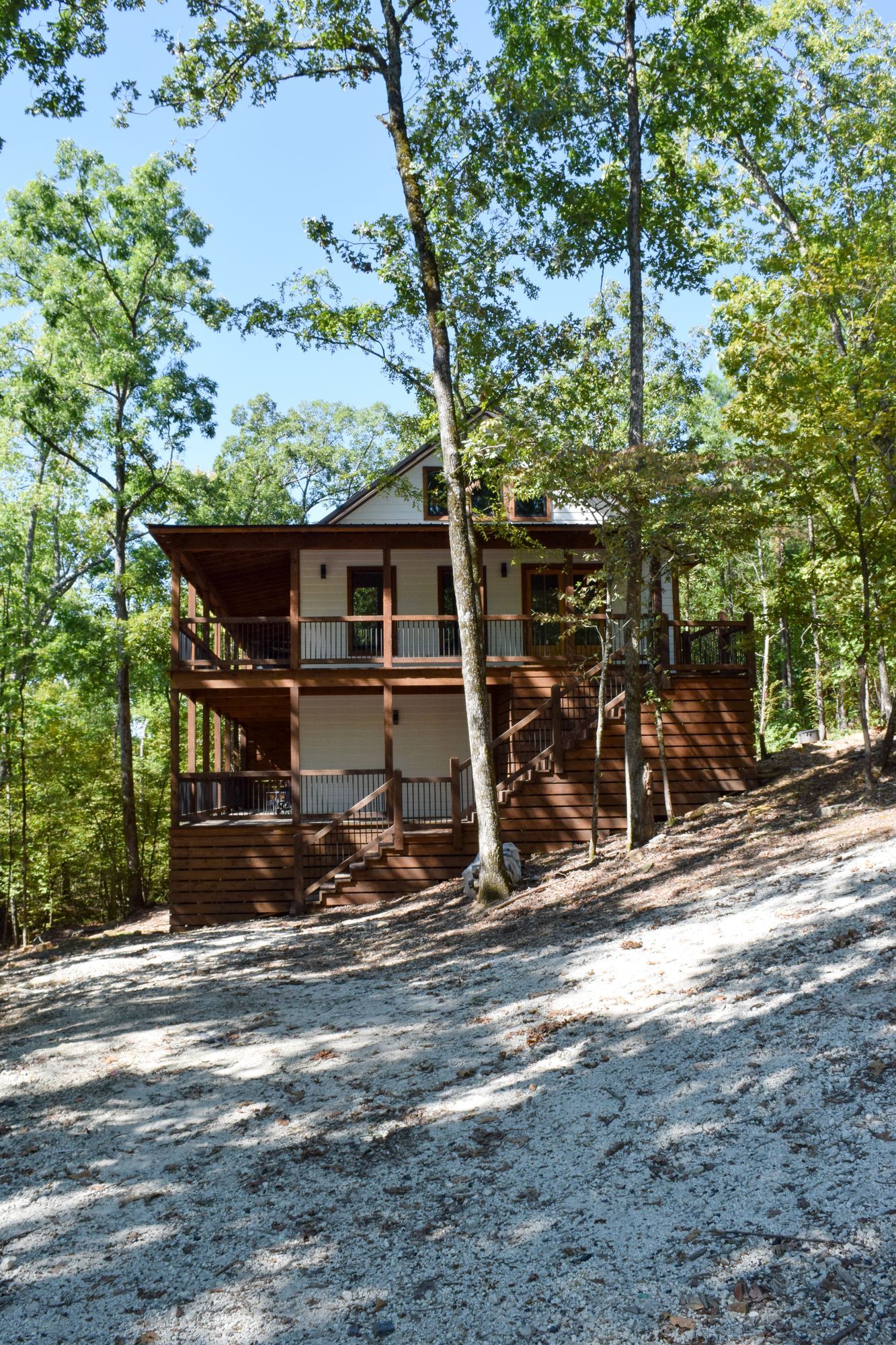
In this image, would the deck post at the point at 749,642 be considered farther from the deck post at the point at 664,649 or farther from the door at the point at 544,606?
the door at the point at 544,606

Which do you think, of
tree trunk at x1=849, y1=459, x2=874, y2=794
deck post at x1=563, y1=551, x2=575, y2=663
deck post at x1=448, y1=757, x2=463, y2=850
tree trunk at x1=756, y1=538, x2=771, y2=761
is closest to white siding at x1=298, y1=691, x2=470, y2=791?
deck post at x1=563, y1=551, x2=575, y2=663

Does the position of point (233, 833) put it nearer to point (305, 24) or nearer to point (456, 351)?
point (456, 351)

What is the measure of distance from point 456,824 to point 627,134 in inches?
427

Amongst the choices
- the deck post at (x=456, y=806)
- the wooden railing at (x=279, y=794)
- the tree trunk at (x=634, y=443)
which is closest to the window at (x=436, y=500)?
the wooden railing at (x=279, y=794)

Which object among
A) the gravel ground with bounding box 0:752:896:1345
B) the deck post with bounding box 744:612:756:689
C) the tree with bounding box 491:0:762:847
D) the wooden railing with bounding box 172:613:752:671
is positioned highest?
the tree with bounding box 491:0:762:847

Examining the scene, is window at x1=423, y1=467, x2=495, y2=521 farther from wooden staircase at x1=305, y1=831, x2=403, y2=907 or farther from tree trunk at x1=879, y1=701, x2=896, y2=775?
tree trunk at x1=879, y1=701, x2=896, y2=775

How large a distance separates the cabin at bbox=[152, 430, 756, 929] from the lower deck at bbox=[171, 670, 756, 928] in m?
0.03

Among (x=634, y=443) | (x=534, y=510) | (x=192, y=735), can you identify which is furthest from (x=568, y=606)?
(x=192, y=735)

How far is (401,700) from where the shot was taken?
21.1m

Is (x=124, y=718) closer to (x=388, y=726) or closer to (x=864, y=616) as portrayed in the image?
(x=388, y=726)

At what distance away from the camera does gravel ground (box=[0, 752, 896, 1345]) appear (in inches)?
140

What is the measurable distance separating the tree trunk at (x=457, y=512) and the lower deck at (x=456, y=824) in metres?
2.37

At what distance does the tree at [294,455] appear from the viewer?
3562 cm

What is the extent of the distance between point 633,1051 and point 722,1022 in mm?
577
